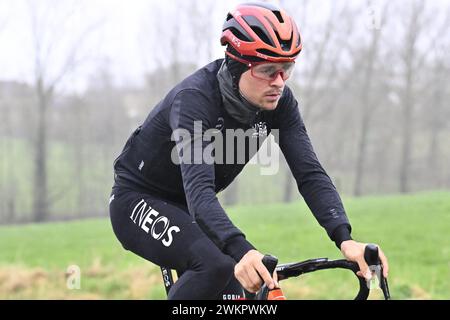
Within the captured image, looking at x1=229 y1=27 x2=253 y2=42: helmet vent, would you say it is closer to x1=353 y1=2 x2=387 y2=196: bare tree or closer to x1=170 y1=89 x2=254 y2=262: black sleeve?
x1=170 y1=89 x2=254 y2=262: black sleeve

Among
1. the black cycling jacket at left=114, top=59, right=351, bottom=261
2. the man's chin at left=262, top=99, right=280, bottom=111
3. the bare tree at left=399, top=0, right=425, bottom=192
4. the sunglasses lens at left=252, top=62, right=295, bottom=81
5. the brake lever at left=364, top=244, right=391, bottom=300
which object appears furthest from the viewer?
the bare tree at left=399, top=0, right=425, bottom=192

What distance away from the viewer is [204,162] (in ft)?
9.18

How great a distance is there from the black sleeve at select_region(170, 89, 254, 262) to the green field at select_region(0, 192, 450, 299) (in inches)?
182

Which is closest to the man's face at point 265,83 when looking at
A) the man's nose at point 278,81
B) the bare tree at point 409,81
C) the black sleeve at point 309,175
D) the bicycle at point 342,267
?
the man's nose at point 278,81

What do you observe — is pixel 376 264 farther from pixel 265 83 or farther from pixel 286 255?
pixel 286 255

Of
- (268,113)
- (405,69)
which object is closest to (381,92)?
(405,69)

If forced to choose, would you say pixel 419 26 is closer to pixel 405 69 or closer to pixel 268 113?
pixel 405 69

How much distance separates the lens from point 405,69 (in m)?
38.9

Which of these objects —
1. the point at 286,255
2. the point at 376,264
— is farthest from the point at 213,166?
the point at 286,255

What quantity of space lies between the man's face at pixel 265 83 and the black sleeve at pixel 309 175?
1.13ft

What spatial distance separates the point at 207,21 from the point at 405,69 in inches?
506

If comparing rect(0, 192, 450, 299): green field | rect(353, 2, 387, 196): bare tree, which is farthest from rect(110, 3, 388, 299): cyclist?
rect(353, 2, 387, 196): bare tree

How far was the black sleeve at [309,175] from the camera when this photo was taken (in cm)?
296

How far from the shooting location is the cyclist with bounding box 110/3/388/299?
9.12ft
